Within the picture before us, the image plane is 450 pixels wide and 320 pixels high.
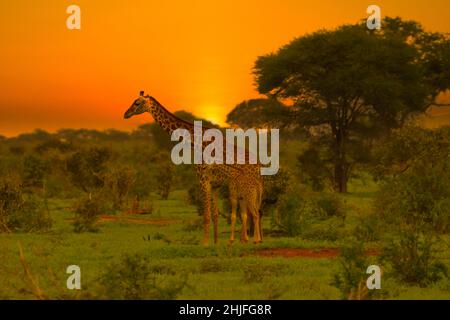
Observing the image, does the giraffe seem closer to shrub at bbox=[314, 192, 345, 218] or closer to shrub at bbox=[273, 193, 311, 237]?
shrub at bbox=[273, 193, 311, 237]

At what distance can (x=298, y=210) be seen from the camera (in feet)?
58.0

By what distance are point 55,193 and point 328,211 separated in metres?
14.6

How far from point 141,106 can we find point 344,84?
2024cm

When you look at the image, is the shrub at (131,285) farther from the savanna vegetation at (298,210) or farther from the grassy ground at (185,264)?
the grassy ground at (185,264)

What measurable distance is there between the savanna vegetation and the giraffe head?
2.70m

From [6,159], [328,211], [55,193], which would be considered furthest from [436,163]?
[6,159]

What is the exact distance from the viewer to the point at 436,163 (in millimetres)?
19656

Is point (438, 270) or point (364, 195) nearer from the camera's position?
point (438, 270)

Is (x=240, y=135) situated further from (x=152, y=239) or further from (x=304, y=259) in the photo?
(x=304, y=259)

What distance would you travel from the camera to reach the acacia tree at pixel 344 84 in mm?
34875

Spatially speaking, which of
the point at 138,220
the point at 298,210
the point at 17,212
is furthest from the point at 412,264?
the point at 138,220

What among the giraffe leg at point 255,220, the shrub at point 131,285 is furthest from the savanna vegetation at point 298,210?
the giraffe leg at point 255,220

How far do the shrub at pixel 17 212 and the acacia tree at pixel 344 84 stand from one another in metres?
19.1
